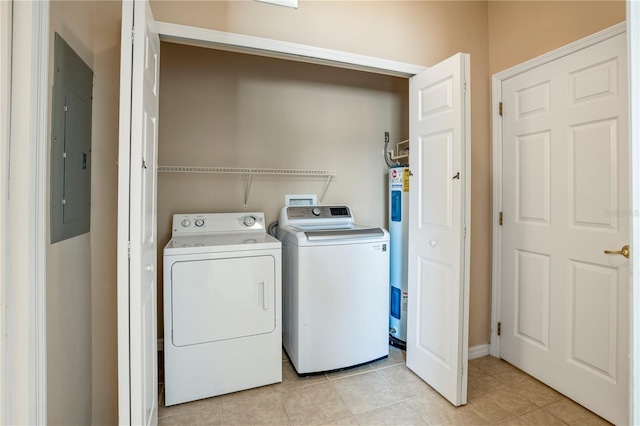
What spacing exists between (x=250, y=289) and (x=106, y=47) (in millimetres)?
1428

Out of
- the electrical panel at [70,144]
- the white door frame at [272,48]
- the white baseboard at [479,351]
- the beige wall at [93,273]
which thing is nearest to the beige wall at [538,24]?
the white door frame at [272,48]

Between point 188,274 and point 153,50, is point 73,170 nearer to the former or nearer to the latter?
point 153,50

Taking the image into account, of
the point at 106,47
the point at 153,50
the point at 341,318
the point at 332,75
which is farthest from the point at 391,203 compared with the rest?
the point at 106,47

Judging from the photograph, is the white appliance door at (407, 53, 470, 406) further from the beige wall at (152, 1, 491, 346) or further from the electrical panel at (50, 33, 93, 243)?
the electrical panel at (50, 33, 93, 243)

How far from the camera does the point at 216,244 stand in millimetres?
1844

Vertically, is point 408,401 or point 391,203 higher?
point 391,203

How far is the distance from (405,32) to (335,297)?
1815 mm

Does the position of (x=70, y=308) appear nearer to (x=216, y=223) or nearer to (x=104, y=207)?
(x=104, y=207)

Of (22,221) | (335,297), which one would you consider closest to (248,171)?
(335,297)

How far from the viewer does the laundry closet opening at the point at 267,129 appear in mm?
2338

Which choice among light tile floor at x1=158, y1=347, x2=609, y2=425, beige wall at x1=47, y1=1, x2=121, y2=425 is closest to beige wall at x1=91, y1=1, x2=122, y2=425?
beige wall at x1=47, y1=1, x2=121, y2=425

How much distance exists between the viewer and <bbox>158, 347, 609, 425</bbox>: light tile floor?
1.68m

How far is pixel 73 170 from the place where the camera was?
121 cm

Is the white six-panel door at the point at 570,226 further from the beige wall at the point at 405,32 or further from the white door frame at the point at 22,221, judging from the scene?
the white door frame at the point at 22,221
